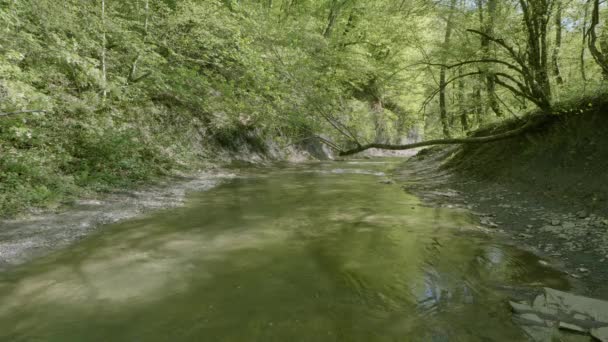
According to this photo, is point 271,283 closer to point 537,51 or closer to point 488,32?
point 537,51

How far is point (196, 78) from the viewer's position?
14750 millimetres

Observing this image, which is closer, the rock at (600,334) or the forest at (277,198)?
the rock at (600,334)

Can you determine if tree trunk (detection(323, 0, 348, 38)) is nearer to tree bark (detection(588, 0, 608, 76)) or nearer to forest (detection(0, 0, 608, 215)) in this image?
forest (detection(0, 0, 608, 215))

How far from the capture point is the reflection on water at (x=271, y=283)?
3412 millimetres

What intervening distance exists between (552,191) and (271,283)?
6656 mm

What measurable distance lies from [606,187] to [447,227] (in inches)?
116

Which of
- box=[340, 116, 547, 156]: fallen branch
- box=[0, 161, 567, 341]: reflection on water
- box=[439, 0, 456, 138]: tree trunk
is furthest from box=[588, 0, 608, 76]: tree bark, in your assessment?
box=[0, 161, 567, 341]: reflection on water

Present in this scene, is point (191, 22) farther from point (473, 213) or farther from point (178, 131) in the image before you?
point (473, 213)

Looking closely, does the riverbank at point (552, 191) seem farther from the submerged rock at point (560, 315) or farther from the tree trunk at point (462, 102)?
the tree trunk at point (462, 102)

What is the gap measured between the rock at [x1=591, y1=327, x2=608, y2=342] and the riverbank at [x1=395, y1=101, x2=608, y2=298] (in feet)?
3.67

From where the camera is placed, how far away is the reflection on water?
341 cm

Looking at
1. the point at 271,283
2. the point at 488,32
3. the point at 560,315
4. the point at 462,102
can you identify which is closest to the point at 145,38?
the point at 488,32

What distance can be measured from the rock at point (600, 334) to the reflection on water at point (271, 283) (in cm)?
64

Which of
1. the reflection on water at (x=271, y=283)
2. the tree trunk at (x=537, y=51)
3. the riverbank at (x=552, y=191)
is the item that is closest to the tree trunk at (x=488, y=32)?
the tree trunk at (x=537, y=51)
